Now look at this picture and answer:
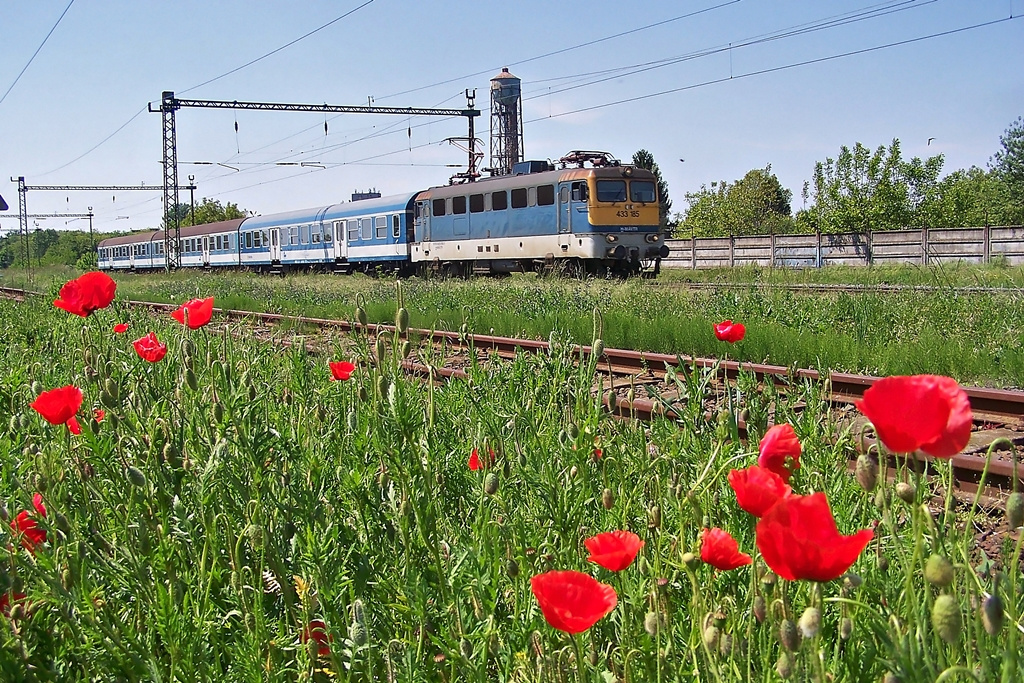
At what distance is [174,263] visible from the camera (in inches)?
1453

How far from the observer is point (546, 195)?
69.8ft

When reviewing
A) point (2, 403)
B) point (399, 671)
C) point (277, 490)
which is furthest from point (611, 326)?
point (399, 671)

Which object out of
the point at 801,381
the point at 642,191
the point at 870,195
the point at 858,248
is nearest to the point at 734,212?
the point at 870,195

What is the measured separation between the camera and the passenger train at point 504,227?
20.6m

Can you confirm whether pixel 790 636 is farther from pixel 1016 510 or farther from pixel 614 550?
pixel 1016 510

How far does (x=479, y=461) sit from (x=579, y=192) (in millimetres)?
18654

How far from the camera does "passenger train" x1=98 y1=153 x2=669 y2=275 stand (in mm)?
20625

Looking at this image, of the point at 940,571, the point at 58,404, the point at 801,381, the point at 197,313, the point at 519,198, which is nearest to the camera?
the point at 940,571

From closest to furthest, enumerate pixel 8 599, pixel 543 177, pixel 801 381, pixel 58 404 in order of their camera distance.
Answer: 1. pixel 8 599
2. pixel 58 404
3. pixel 801 381
4. pixel 543 177

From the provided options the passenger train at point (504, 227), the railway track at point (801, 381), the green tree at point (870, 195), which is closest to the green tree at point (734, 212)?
the green tree at point (870, 195)

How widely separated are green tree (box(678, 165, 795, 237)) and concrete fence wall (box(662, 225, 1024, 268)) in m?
25.7

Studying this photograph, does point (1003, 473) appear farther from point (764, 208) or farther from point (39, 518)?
Result: point (764, 208)

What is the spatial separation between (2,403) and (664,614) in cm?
289

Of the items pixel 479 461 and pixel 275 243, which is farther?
pixel 275 243
